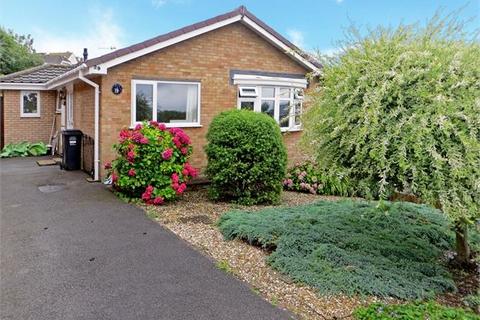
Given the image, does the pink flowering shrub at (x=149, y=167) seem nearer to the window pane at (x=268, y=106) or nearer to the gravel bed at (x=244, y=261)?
the gravel bed at (x=244, y=261)

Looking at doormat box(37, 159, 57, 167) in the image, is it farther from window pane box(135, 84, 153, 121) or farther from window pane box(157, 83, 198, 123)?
window pane box(157, 83, 198, 123)

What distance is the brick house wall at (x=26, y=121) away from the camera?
1553cm

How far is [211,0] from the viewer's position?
1179 centimetres

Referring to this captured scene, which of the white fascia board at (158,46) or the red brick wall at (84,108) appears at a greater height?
the white fascia board at (158,46)

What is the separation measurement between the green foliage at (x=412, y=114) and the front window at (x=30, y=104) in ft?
46.1

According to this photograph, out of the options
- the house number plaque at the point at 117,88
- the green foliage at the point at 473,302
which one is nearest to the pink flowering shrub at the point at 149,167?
the house number plaque at the point at 117,88

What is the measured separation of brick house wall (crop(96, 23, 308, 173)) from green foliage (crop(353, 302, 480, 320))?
5.68m

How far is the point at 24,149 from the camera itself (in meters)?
15.1

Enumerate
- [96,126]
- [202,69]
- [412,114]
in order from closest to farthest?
[412,114]
[96,126]
[202,69]

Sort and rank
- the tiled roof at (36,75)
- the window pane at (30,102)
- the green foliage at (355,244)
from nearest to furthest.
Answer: the green foliage at (355,244), the tiled roof at (36,75), the window pane at (30,102)

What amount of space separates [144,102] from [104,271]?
Result: 6.19 meters

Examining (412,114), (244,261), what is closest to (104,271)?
(244,261)

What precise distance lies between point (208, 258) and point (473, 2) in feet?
14.8

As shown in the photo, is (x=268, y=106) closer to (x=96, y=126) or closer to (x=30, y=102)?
(x=96, y=126)
